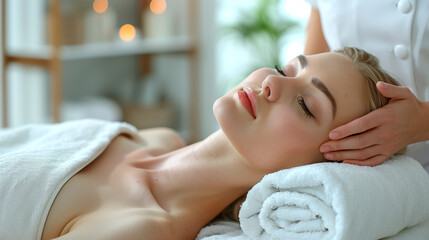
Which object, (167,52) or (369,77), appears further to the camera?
(167,52)

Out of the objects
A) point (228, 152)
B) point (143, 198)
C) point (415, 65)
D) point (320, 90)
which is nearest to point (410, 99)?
point (320, 90)

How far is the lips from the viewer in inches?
44.4

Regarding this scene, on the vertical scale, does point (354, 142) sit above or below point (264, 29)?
below

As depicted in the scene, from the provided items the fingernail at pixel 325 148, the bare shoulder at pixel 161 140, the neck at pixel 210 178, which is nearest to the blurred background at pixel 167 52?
the bare shoulder at pixel 161 140

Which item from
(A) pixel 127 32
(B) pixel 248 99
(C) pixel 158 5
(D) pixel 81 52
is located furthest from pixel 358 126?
(C) pixel 158 5

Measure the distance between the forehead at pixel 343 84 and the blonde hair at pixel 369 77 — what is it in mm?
14

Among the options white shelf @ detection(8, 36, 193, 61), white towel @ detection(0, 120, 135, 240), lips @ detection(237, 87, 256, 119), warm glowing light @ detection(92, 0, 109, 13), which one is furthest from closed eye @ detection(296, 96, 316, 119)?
warm glowing light @ detection(92, 0, 109, 13)

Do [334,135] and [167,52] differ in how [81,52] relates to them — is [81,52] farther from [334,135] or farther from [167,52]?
[334,135]

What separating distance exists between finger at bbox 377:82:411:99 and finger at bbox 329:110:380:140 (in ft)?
0.19

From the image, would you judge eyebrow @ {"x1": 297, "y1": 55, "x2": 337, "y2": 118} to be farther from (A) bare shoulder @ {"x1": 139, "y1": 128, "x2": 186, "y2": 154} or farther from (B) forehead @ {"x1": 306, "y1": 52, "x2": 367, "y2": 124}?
(A) bare shoulder @ {"x1": 139, "y1": 128, "x2": 186, "y2": 154}

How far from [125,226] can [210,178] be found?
0.92ft

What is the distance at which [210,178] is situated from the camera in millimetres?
1222

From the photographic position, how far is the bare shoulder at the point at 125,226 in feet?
3.25

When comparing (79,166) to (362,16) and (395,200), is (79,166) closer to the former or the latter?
(395,200)
